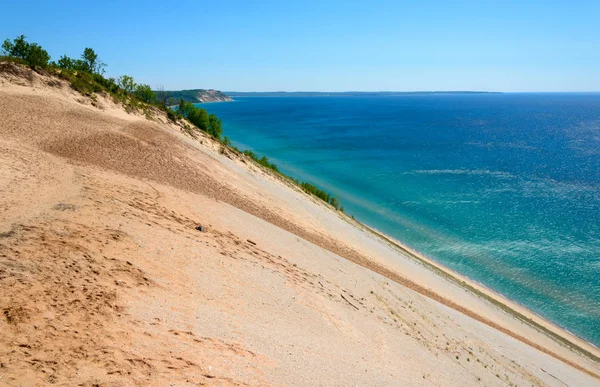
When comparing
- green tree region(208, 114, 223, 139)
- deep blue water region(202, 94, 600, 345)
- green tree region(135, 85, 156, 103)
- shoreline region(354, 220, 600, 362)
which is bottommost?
shoreline region(354, 220, 600, 362)

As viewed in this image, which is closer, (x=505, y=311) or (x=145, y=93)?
(x=505, y=311)

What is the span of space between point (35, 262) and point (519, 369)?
20076 millimetres

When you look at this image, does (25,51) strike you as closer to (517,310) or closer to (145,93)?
(145,93)

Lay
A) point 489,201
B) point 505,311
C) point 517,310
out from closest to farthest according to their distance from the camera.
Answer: point 505,311 → point 517,310 → point 489,201

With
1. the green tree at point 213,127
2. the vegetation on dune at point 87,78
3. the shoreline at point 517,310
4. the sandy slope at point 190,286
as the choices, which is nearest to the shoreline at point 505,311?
the shoreline at point 517,310

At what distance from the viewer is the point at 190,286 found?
12617mm

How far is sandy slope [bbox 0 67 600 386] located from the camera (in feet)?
28.8

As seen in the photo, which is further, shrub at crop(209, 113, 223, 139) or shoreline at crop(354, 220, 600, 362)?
shrub at crop(209, 113, 223, 139)

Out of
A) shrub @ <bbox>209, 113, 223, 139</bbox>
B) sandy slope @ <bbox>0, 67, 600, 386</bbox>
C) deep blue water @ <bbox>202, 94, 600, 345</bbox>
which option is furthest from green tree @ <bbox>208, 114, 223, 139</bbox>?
sandy slope @ <bbox>0, 67, 600, 386</bbox>

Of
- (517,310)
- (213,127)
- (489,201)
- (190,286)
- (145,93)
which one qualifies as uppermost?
(145,93)

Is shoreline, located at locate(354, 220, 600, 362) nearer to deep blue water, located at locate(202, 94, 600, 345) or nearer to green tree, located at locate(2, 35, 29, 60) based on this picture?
deep blue water, located at locate(202, 94, 600, 345)

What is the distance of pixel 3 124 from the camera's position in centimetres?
2166

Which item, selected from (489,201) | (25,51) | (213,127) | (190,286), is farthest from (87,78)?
(489,201)

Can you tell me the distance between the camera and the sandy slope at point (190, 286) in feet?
28.8
